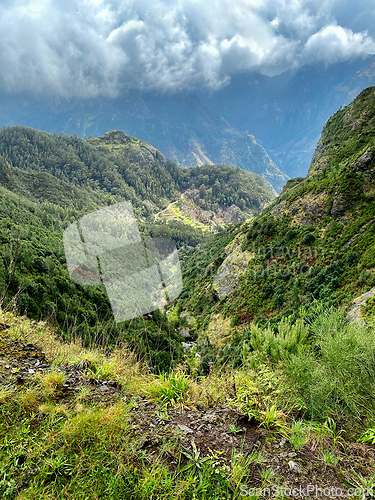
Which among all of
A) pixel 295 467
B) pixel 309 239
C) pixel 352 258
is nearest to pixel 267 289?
pixel 309 239

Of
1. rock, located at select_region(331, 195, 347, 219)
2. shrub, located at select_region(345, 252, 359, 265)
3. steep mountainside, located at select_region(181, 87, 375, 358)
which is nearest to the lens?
shrub, located at select_region(345, 252, 359, 265)

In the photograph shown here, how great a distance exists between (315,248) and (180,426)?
35625mm

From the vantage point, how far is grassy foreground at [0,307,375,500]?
2.56 metres

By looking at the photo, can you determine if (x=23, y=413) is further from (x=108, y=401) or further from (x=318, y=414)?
(x=318, y=414)

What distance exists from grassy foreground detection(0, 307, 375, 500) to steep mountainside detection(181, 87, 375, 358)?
19.5 meters

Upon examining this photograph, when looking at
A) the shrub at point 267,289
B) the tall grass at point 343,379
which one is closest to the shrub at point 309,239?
the shrub at point 267,289

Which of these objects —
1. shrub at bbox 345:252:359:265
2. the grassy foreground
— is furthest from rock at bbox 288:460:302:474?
shrub at bbox 345:252:359:265

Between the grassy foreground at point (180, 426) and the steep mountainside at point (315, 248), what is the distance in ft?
63.9

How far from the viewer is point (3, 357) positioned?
434 centimetres

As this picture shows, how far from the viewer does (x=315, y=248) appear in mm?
33875

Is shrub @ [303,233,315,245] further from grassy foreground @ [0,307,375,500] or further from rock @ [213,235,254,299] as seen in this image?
grassy foreground @ [0,307,375,500]

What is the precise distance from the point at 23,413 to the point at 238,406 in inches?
128

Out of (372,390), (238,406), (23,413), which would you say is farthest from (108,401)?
(372,390)

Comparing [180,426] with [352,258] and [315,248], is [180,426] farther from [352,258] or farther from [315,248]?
[315,248]
